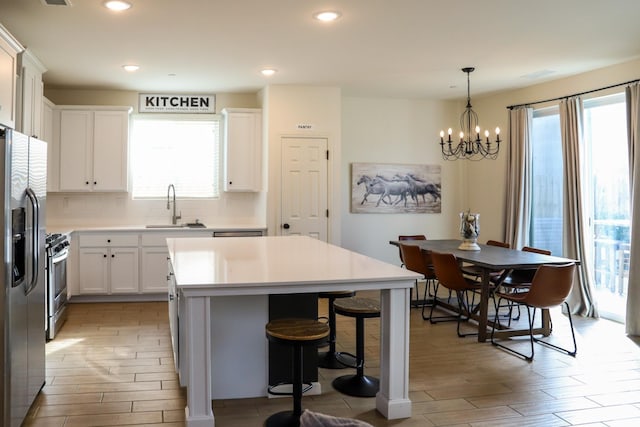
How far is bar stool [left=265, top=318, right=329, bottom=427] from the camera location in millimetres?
2732

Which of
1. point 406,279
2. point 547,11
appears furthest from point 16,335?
point 547,11

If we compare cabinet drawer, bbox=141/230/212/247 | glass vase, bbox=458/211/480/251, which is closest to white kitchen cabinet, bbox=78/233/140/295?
cabinet drawer, bbox=141/230/212/247

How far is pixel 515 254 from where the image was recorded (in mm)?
5199

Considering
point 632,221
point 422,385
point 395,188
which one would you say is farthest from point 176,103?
point 632,221

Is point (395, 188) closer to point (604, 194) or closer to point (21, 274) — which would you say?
point (604, 194)

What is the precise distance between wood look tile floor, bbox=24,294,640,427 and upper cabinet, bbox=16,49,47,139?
199 cm

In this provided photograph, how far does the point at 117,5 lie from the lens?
3.79 meters

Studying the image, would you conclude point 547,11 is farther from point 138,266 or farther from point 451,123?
point 138,266

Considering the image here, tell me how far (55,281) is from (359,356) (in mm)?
3023

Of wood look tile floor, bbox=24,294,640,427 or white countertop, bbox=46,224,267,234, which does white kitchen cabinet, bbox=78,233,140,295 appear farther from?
wood look tile floor, bbox=24,294,640,427

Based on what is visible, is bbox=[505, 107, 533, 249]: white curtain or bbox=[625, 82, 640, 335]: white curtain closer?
bbox=[625, 82, 640, 335]: white curtain

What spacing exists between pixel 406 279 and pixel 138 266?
436 centimetres

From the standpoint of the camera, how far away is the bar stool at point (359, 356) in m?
3.37

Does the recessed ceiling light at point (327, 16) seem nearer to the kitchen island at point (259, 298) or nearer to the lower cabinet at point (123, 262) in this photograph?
the kitchen island at point (259, 298)
